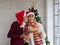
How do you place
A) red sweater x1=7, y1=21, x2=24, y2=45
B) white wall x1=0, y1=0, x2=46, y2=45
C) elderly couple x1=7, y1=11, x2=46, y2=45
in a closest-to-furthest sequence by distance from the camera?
elderly couple x1=7, y1=11, x2=46, y2=45 → red sweater x1=7, y1=21, x2=24, y2=45 → white wall x1=0, y1=0, x2=46, y2=45

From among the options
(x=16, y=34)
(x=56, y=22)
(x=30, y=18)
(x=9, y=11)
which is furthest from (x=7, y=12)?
(x=56, y=22)

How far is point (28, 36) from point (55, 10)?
890mm

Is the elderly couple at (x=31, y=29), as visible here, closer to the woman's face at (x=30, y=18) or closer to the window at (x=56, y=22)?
the woman's face at (x=30, y=18)

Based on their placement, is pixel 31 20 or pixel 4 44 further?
pixel 4 44

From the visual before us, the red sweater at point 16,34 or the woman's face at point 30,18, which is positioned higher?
the woman's face at point 30,18

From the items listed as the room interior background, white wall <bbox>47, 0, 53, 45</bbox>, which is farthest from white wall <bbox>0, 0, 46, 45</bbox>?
white wall <bbox>47, 0, 53, 45</bbox>

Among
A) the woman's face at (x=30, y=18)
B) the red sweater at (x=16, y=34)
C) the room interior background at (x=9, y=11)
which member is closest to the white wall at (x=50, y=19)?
the room interior background at (x=9, y=11)

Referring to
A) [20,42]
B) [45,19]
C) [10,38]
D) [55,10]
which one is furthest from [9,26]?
[55,10]

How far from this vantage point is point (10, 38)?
265 cm

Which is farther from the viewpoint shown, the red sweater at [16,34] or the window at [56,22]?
the window at [56,22]

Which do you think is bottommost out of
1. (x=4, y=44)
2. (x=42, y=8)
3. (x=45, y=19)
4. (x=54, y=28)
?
(x=4, y=44)

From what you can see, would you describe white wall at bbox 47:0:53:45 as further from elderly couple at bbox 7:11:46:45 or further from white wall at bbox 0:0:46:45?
elderly couple at bbox 7:11:46:45

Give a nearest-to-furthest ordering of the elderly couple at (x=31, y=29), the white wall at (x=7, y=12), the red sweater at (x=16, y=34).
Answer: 1. the elderly couple at (x=31, y=29)
2. the red sweater at (x=16, y=34)
3. the white wall at (x=7, y=12)

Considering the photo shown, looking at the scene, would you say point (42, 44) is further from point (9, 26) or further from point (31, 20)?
point (9, 26)
